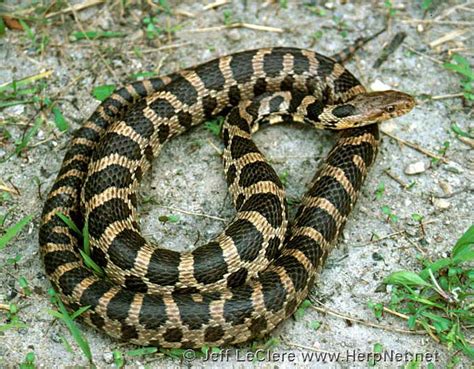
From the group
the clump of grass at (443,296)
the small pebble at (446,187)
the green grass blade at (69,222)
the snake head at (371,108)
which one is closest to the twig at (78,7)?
the green grass blade at (69,222)

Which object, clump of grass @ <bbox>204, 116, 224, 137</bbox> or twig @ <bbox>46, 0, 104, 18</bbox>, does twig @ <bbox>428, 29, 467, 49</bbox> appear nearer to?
clump of grass @ <bbox>204, 116, 224, 137</bbox>

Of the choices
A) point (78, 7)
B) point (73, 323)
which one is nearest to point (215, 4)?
point (78, 7)

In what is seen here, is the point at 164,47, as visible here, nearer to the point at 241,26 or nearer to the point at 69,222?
the point at 241,26

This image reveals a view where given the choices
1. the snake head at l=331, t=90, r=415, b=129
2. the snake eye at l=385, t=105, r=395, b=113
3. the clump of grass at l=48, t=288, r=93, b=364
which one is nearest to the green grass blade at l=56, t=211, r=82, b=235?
the clump of grass at l=48, t=288, r=93, b=364

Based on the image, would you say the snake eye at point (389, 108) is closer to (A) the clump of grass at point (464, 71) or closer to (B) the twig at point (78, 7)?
(A) the clump of grass at point (464, 71)

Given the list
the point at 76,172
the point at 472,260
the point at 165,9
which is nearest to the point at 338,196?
the point at 472,260

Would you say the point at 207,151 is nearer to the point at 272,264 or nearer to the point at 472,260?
the point at 272,264
